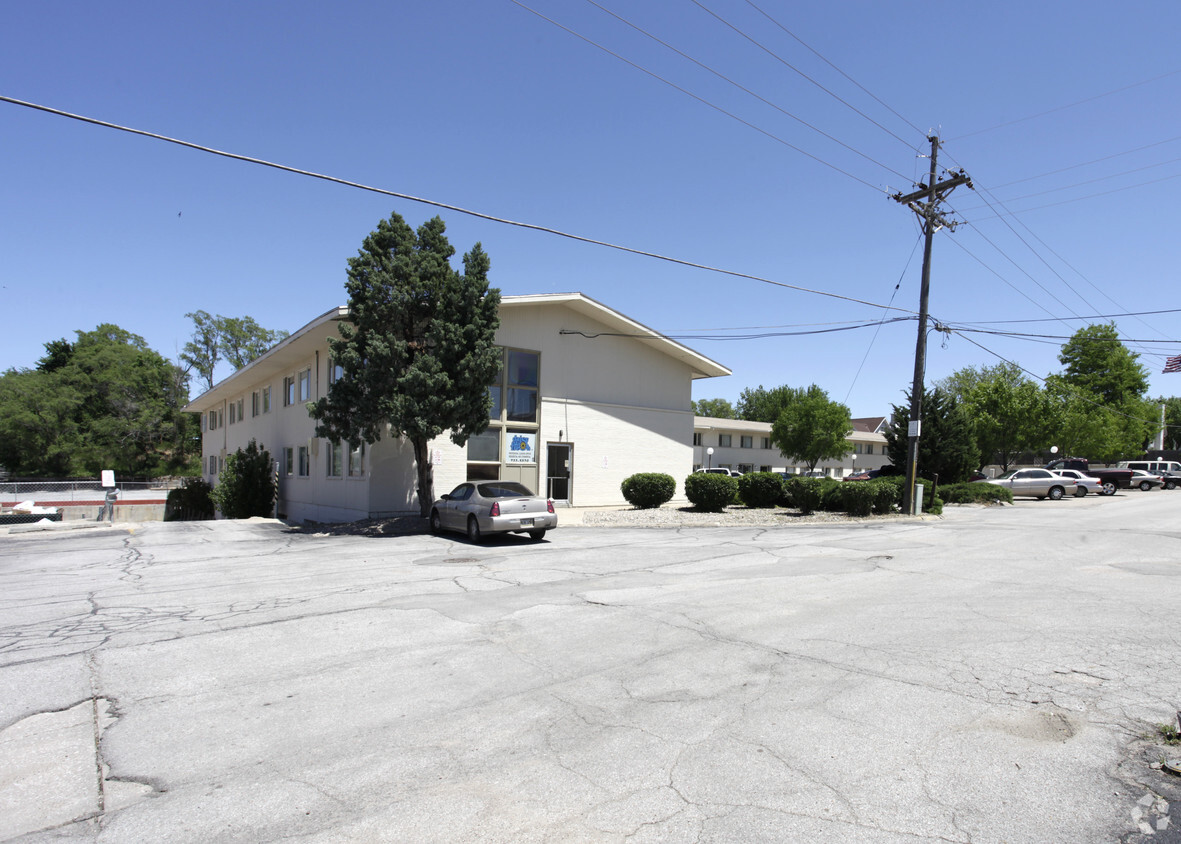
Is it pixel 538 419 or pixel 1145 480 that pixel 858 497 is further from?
pixel 1145 480

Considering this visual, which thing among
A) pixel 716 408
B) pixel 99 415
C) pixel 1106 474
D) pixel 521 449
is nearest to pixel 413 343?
pixel 521 449

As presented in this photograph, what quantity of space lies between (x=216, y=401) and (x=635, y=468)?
2933 centimetres

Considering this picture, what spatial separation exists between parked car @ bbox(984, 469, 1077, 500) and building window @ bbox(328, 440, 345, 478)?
31.0 meters

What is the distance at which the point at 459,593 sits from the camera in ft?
30.9

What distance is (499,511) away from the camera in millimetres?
14945

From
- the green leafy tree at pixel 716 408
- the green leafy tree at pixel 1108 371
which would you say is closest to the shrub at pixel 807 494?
the green leafy tree at pixel 1108 371

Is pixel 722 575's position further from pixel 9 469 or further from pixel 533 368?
pixel 9 469

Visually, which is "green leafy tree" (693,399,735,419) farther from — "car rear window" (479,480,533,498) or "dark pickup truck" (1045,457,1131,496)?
"car rear window" (479,480,533,498)

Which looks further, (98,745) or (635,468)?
(635,468)

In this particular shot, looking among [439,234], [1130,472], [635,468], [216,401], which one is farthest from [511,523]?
[1130,472]

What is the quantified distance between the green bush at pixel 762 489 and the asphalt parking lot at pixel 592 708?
41.3ft

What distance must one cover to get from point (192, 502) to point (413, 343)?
73.2ft

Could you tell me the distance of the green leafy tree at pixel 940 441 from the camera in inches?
1195

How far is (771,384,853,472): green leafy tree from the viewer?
54.5 meters
